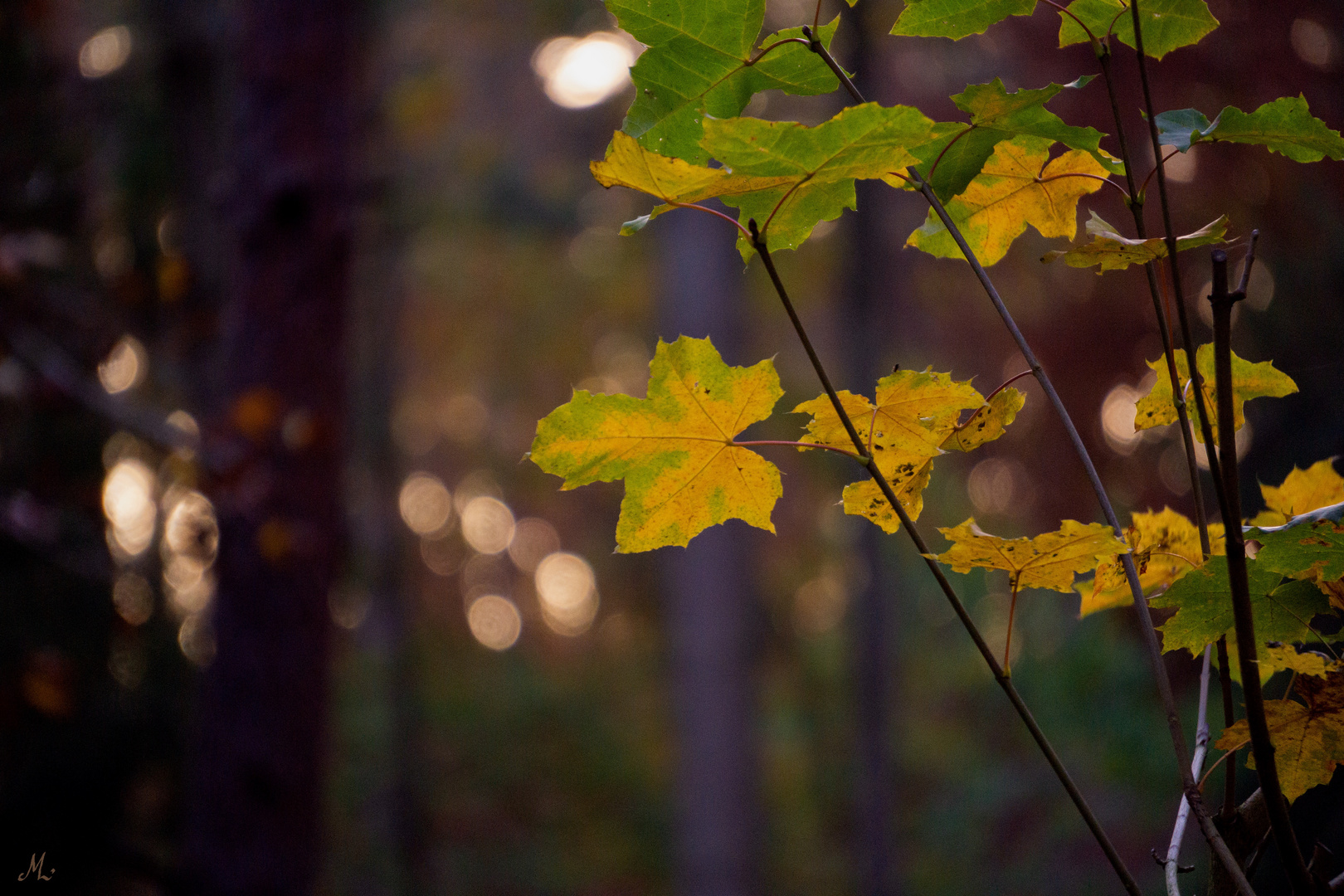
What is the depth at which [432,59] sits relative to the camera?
28.6 feet

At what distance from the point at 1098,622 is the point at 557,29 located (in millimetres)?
7580

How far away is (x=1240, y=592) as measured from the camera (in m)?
0.43

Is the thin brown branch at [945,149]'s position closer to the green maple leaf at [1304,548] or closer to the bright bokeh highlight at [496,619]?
the green maple leaf at [1304,548]

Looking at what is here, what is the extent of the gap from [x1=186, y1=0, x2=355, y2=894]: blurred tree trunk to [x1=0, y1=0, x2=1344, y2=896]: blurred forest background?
15 mm

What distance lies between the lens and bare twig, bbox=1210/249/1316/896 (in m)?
0.41

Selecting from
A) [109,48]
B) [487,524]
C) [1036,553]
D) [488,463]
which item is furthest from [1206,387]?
[487,524]

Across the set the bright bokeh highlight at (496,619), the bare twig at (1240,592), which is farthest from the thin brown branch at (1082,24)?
the bright bokeh highlight at (496,619)

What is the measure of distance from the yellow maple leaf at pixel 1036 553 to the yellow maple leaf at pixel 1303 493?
23cm

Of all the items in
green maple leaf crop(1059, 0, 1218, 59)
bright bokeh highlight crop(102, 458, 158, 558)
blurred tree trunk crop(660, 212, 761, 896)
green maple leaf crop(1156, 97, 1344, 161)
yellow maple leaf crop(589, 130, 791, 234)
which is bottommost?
green maple leaf crop(1156, 97, 1344, 161)

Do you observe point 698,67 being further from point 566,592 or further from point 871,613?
point 566,592

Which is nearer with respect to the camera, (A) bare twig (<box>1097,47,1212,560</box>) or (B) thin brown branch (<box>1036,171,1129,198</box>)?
(A) bare twig (<box>1097,47,1212,560</box>)

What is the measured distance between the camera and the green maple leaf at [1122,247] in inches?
21.4

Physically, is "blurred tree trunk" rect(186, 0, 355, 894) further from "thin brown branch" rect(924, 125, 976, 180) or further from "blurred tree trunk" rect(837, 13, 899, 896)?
"blurred tree trunk" rect(837, 13, 899, 896)

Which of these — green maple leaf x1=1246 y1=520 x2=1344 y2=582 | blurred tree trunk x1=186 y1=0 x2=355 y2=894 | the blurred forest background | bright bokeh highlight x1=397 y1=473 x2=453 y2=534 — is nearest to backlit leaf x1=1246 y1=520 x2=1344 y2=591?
green maple leaf x1=1246 y1=520 x2=1344 y2=582
